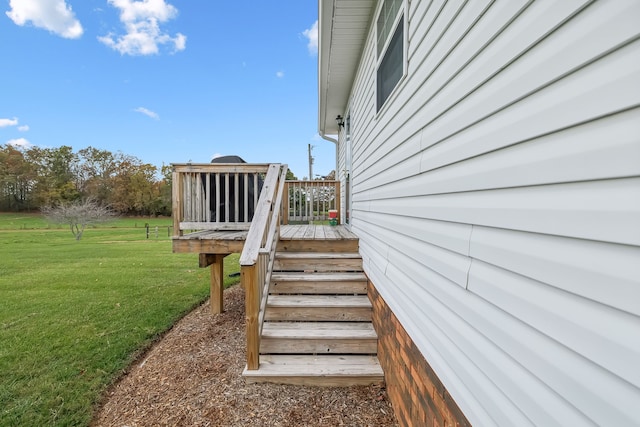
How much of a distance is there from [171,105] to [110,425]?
1421 inches

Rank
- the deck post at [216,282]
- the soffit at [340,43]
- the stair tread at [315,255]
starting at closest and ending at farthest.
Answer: the soffit at [340,43], the stair tread at [315,255], the deck post at [216,282]

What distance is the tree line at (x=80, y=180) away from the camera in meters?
36.3

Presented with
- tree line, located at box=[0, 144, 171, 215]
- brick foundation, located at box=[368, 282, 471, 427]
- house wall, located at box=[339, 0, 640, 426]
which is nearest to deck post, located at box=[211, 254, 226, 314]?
brick foundation, located at box=[368, 282, 471, 427]

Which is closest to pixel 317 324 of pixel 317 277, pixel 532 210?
pixel 317 277

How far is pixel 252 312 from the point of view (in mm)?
2840

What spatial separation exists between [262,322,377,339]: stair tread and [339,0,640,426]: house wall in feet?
4.83

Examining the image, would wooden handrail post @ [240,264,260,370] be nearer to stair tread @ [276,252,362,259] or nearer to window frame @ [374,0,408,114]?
stair tread @ [276,252,362,259]

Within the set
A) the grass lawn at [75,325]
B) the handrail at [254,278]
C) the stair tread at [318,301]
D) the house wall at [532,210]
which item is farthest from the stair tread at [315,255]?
the house wall at [532,210]

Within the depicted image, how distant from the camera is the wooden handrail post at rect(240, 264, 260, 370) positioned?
2.75 metres

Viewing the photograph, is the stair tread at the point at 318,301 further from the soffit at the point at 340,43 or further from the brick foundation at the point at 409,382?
the soffit at the point at 340,43

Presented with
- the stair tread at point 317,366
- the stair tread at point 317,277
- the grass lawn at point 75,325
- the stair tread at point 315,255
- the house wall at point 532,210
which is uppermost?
the house wall at point 532,210

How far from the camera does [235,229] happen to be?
457cm

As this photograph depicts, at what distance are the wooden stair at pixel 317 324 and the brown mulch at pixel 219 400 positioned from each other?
14cm

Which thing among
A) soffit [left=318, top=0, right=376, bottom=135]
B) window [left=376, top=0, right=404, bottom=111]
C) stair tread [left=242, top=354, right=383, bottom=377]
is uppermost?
soffit [left=318, top=0, right=376, bottom=135]
